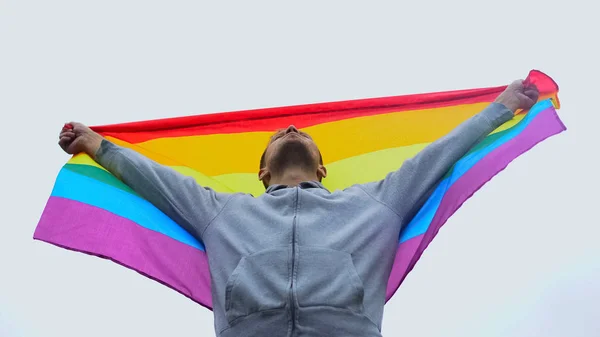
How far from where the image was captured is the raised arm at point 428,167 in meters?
4.32

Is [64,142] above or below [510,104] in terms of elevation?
below

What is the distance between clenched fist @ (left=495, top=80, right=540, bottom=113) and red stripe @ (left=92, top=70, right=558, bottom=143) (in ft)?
1.24

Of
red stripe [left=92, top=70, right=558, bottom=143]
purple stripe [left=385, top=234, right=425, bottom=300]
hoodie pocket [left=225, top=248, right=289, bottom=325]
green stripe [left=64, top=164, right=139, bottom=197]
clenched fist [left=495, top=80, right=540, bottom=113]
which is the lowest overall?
hoodie pocket [left=225, top=248, right=289, bottom=325]

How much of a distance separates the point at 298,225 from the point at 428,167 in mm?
898

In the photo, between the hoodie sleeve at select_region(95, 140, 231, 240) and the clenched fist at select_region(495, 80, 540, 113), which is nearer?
the hoodie sleeve at select_region(95, 140, 231, 240)

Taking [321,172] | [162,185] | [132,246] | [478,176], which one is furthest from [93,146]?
[478,176]

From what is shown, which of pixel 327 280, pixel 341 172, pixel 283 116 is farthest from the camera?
pixel 283 116

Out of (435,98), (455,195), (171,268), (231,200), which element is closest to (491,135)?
(455,195)

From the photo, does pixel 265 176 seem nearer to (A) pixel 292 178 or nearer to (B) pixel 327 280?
(A) pixel 292 178

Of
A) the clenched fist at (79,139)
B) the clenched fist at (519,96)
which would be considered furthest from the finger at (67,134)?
the clenched fist at (519,96)

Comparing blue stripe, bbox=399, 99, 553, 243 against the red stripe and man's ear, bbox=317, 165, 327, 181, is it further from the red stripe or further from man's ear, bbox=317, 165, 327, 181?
man's ear, bbox=317, 165, 327, 181

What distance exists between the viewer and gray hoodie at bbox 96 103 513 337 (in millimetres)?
3604

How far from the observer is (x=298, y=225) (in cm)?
397

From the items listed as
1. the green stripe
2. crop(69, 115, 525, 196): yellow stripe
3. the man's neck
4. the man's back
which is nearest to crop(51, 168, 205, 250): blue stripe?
the green stripe
